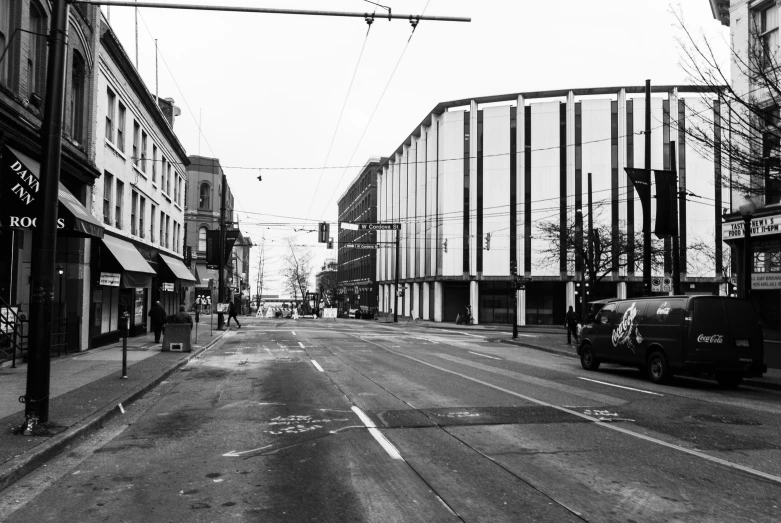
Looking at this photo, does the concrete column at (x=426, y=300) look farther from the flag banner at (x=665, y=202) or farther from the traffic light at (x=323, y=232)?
the flag banner at (x=665, y=202)

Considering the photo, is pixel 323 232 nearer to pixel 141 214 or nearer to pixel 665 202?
pixel 141 214

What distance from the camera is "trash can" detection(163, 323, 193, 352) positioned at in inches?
803

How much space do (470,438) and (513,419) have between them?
5.19ft

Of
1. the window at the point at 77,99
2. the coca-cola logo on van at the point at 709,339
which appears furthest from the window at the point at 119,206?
the coca-cola logo on van at the point at 709,339

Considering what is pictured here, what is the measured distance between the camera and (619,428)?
8.73 meters

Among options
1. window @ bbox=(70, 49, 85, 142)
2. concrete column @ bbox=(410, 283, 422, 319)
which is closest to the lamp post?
window @ bbox=(70, 49, 85, 142)

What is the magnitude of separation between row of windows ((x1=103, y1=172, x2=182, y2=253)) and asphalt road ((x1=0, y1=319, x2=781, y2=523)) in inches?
480

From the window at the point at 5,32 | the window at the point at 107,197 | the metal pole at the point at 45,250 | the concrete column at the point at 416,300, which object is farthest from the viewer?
the concrete column at the point at 416,300

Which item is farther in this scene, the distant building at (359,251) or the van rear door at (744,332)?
the distant building at (359,251)

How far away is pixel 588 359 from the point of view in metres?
17.7

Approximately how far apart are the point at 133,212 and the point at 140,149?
3.07 m

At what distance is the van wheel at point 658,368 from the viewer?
14.1 m

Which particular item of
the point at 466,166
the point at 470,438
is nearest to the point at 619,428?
the point at 470,438

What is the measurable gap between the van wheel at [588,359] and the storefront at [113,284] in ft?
48.4
